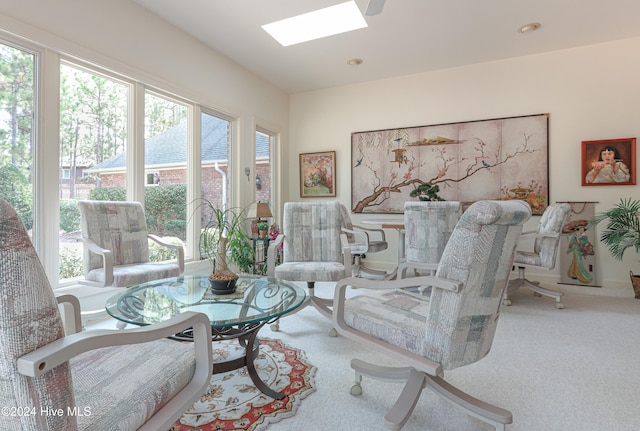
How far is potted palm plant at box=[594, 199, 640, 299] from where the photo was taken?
337 cm

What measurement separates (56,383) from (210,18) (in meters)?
3.59

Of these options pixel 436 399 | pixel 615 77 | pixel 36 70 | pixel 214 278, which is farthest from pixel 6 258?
pixel 615 77

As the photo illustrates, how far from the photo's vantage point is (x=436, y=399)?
1574mm

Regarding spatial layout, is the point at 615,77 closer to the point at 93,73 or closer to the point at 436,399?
the point at 436,399

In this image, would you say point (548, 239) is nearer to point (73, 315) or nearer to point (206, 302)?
point (206, 302)

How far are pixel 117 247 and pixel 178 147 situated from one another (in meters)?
1.50

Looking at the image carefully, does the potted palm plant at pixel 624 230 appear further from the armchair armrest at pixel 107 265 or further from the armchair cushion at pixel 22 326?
the armchair armrest at pixel 107 265

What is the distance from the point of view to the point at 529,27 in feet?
11.3

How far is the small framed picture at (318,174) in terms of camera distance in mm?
5305

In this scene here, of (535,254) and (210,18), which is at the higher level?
(210,18)

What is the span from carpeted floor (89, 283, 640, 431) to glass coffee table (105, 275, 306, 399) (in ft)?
1.18

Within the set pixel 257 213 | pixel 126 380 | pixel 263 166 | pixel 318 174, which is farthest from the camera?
pixel 318 174

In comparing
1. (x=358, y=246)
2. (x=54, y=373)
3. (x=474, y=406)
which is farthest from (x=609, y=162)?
(x=54, y=373)

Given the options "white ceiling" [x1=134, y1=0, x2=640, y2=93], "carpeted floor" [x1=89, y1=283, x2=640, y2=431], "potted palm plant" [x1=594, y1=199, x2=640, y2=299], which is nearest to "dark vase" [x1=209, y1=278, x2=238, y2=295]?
"carpeted floor" [x1=89, y1=283, x2=640, y2=431]
